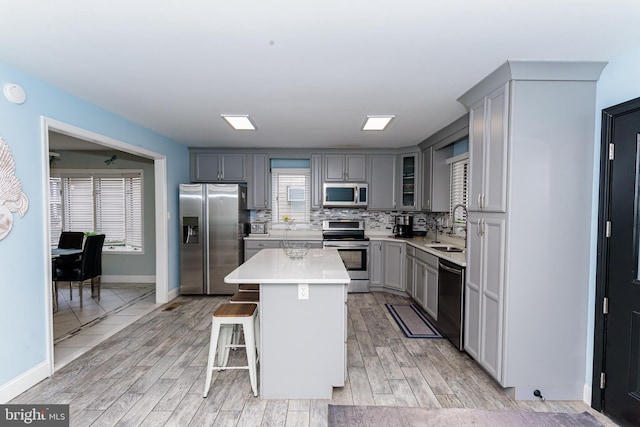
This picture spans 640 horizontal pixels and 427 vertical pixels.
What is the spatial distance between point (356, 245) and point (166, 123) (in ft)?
10.1

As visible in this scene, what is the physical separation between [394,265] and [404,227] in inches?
26.0

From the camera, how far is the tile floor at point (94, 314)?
Result: 3.02 metres

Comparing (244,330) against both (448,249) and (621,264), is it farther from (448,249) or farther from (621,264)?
(448,249)

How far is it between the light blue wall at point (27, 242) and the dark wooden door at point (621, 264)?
13.2ft

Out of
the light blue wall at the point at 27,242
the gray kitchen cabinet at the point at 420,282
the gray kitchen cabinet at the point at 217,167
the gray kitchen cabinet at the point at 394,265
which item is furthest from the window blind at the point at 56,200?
the gray kitchen cabinet at the point at 420,282

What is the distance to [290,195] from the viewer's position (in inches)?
211

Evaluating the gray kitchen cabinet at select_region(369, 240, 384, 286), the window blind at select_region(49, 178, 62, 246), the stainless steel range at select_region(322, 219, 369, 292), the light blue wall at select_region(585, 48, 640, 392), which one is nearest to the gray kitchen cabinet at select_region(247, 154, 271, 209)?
the stainless steel range at select_region(322, 219, 369, 292)

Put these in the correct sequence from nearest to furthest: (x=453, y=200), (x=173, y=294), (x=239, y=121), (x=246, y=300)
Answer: (x=246, y=300), (x=239, y=121), (x=453, y=200), (x=173, y=294)

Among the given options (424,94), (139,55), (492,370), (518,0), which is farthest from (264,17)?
(492,370)

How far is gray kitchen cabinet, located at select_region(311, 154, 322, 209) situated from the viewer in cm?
508

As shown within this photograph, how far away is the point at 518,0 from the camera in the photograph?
4.77 feet

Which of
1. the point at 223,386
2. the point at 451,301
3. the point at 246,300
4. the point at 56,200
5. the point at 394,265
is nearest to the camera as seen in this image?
the point at 223,386

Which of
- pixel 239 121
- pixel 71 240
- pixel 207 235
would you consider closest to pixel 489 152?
pixel 239 121

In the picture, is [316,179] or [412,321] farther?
[316,179]
